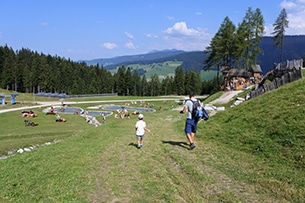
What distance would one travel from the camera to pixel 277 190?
26.1 feet

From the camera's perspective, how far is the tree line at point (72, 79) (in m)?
106

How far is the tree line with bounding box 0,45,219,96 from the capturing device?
347 feet

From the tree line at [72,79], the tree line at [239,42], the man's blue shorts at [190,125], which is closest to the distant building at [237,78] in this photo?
the tree line at [239,42]

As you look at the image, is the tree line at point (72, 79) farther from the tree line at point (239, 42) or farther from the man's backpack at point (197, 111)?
the man's backpack at point (197, 111)

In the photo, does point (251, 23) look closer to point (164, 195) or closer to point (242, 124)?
point (242, 124)

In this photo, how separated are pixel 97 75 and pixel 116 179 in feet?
396

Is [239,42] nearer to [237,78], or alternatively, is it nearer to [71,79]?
[237,78]

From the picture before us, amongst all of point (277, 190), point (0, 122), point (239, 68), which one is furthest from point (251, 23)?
point (277, 190)

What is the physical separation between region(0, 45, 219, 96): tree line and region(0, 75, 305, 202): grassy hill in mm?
85603

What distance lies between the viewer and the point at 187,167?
10016 millimetres

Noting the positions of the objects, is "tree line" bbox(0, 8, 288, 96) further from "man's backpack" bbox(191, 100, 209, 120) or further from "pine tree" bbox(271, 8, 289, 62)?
"man's backpack" bbox(191, 100, 209, 120)

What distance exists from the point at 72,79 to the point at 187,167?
111 m

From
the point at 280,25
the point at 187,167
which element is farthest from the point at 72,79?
the point at 187,167

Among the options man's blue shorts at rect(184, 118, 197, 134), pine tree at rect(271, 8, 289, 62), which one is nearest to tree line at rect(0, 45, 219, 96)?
pine tree at rect(271, 8, 289, 62)
